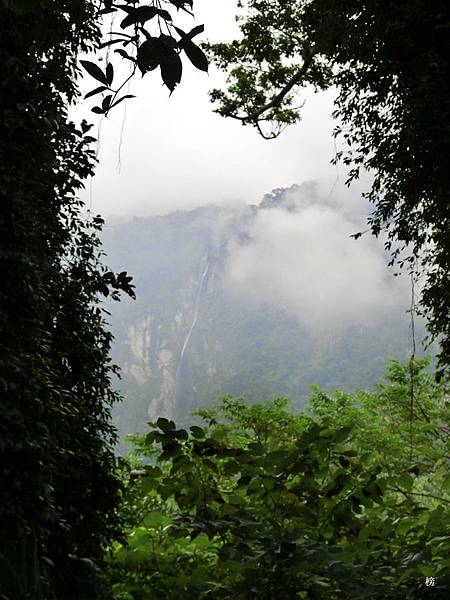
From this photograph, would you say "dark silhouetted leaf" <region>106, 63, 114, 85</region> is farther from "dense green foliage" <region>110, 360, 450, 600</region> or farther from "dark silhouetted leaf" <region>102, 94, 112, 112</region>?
"dense green foliage" <region>110, 360, 450, 600</region>

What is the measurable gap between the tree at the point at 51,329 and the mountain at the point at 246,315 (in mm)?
42074

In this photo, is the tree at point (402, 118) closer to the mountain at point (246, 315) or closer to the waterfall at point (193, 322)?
the mountain at point (246, 315)

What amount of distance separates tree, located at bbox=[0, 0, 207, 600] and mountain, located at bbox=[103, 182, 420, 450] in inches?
1656

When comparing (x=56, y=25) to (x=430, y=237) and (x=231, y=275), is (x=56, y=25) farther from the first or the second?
(x=231, y=275)

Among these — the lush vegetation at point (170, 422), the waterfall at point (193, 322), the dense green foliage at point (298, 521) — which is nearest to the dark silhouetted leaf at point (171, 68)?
the lush vegetation at point (170, 422)

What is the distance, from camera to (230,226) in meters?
87.6

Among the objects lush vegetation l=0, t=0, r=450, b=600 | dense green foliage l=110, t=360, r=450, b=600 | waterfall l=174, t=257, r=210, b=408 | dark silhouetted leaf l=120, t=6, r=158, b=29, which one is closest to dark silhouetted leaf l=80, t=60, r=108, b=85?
lush vegetation l=0, t=0, r=450, b=600

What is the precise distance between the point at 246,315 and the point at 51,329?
2717 inches

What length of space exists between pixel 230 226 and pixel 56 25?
286 feet

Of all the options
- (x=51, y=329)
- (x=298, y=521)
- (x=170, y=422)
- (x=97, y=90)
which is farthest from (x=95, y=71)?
(x=51, y=329)

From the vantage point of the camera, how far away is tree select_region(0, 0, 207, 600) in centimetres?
222

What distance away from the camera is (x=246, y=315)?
7294 cm

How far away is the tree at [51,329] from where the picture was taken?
2219 mm

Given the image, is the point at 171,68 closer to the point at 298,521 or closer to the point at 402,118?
the point at 298,521
